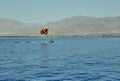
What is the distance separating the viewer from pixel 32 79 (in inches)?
1700

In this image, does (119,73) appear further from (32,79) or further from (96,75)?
(32,79)

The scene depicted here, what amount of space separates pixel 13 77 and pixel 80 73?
36.3ft

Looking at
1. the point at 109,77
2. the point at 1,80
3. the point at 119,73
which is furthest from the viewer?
the point at 119,73

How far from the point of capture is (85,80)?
42094mm

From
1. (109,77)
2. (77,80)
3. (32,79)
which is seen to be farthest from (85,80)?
(32,79)

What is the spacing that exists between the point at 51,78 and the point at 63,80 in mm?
2653

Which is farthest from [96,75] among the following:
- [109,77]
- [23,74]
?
[23,74]

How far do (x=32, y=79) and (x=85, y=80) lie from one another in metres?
7.62

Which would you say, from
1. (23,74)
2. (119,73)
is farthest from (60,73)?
(119,73)

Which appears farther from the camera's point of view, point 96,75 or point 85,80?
point 96,75

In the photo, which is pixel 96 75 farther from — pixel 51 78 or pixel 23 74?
pixel 23 74

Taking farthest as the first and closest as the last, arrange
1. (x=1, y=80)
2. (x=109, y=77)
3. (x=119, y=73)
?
1. (x=119, y=73)
2. (x=109, y=77)
3. (x=1, y=80)

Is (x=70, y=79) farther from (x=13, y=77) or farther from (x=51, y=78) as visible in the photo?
(x=13, y=77)

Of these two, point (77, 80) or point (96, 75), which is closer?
point (77, 80)
